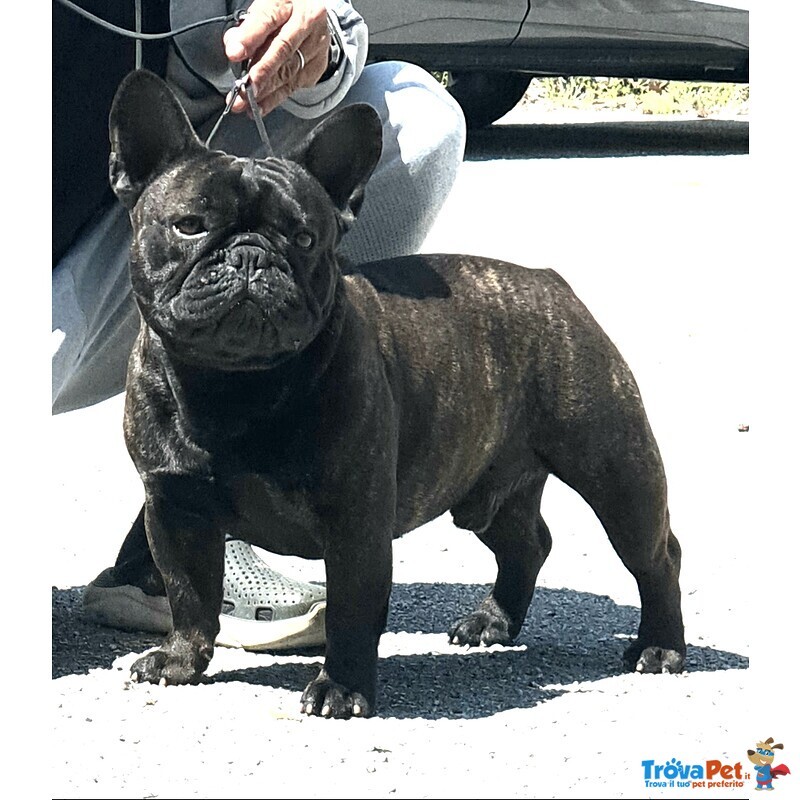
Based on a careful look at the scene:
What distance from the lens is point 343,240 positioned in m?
3.94

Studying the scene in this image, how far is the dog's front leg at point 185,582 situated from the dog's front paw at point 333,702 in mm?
316

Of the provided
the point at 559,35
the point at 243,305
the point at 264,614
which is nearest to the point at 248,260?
the point at 243,305

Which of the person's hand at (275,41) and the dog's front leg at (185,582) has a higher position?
the person's hand at (275,41)

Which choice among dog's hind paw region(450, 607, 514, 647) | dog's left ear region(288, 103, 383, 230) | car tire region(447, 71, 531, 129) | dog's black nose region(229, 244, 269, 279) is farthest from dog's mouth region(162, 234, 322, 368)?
car tire region(447, 71, 531, 129)

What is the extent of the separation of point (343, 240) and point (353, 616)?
3.82 feet

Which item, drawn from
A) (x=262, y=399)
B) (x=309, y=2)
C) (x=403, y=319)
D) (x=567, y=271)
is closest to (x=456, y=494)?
(x=403, y=319)

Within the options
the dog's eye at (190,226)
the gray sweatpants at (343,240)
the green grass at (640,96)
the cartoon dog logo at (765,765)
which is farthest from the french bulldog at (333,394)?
the green grass at (640,96)

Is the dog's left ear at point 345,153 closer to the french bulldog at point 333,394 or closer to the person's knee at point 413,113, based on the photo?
the french bulldog at point 333,394

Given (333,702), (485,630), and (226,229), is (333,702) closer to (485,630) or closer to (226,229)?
(485,630)

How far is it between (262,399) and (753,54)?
1.14 metres

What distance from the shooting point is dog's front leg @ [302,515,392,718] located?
122 inches

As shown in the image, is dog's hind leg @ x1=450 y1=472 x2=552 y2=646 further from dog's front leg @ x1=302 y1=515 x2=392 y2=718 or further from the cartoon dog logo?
the cartoon dog logo

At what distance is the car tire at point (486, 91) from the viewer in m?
12.8

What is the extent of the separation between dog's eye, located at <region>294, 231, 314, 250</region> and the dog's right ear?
0.91ft
